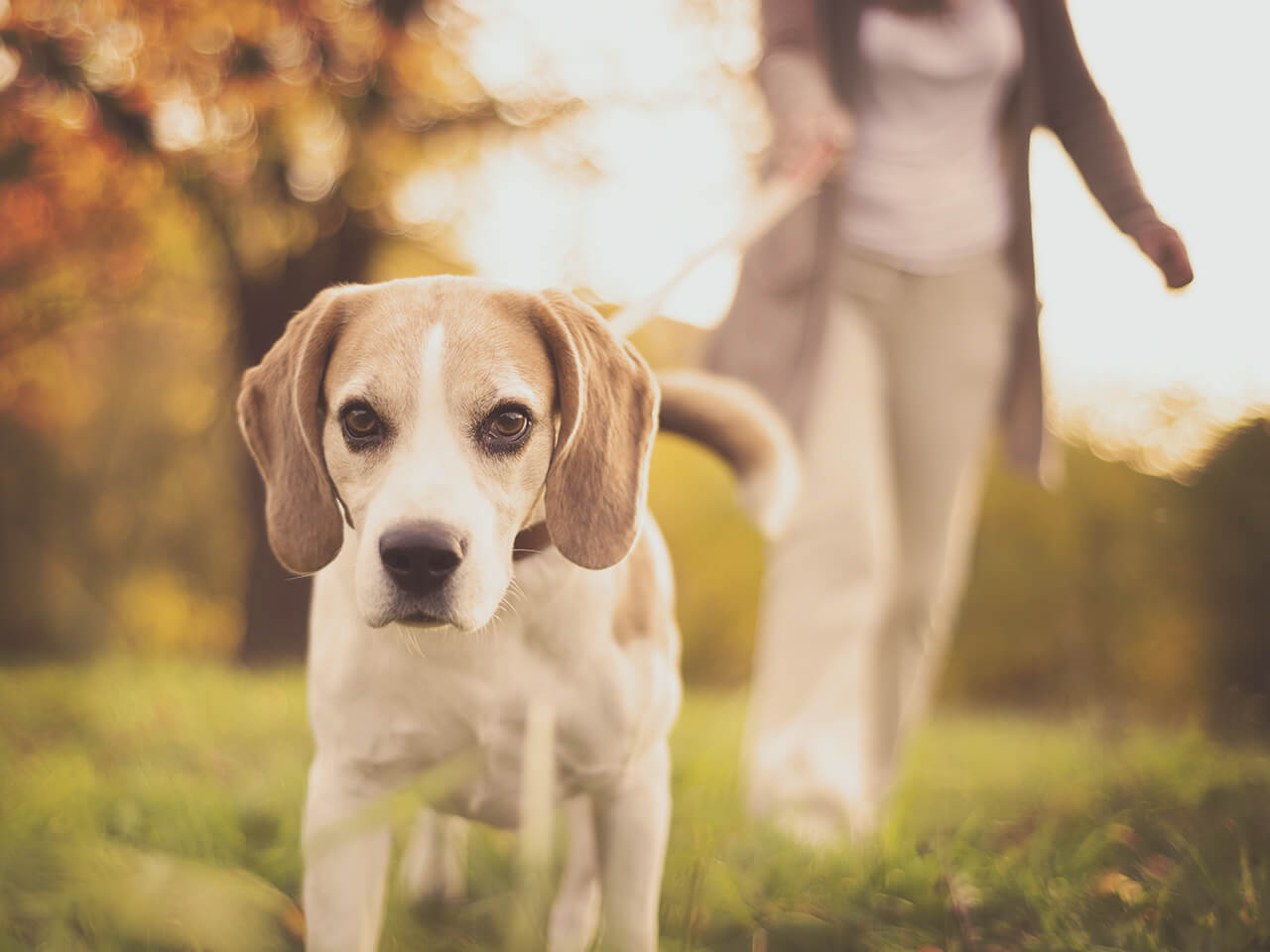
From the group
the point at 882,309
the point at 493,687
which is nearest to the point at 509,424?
the point at 493,687

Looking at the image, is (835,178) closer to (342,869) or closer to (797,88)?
(797,88)

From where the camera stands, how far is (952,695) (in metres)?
16.4

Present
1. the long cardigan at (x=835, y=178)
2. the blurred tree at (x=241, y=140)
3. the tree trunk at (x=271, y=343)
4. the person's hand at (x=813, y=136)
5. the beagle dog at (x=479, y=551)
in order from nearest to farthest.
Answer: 1. the beagle dog at (x=479, y=551)
2. the person's hand at (x=813, y=136)
3. the long cardigan at (x=835, y=178)
4. the blurred tree at (x=241, y=140)
5. the tree trunk at (x=271, y=343)

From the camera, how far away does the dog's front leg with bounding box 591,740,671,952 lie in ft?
6.75

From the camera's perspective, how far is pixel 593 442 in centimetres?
191

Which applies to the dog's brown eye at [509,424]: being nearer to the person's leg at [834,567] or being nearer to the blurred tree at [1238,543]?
the person's leg at [834,567]

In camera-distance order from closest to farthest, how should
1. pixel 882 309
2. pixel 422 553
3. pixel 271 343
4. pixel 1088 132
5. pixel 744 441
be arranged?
pixel 422 553 → pixel 744 441 → pixel 1088 132 → pixel 882 309 → pixel 271 343

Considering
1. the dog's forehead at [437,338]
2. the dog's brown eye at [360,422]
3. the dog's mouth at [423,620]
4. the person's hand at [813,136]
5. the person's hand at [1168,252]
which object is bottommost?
the dog's mouth at [423,620]

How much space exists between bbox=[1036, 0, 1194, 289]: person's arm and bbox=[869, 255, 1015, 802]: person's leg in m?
0.42

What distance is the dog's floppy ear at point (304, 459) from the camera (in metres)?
1.91

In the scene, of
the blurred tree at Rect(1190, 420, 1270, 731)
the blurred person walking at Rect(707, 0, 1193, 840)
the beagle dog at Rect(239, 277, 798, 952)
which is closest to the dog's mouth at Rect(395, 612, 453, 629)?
the beagle dog at Rect(239, 277, 798, 952)

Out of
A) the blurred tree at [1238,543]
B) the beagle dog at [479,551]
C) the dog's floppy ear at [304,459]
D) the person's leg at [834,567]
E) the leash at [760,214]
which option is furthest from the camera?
the blurred tree at [1238,543]

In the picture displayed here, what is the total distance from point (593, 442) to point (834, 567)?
1.74 meters

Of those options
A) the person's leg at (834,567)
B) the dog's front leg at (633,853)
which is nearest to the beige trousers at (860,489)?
the person's leg at (834,567)
